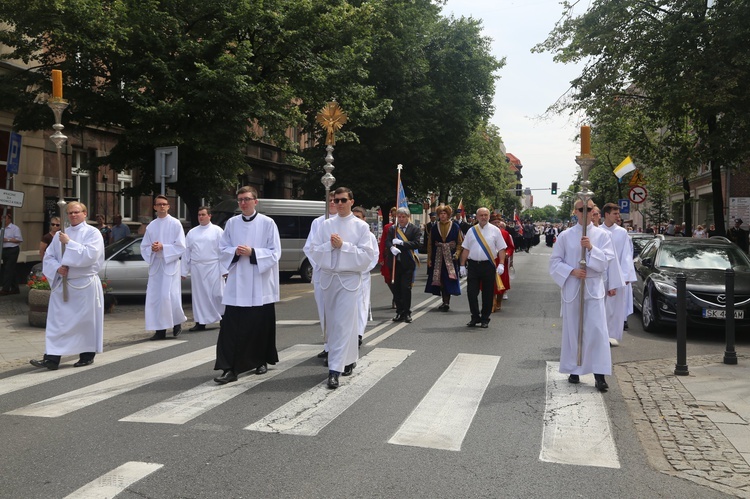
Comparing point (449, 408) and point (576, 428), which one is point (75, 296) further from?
point (576, 428)

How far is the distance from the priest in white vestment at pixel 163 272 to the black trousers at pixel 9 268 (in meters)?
6.92

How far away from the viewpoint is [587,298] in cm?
728

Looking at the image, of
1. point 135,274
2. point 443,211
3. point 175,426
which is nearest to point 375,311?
point 443,211

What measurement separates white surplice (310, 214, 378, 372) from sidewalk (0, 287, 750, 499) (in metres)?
2.69

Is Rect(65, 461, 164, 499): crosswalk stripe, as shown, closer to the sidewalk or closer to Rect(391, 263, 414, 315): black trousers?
the sidewalk

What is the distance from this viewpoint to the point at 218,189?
1784 cm

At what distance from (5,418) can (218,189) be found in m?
12.4

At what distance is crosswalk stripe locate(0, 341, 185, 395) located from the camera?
23.4 ft

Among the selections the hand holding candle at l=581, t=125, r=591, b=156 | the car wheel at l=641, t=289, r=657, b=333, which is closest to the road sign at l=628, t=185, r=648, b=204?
the car wheel at l=641, t=289, r=657, b=333

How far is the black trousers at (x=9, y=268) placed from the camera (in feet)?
51.9

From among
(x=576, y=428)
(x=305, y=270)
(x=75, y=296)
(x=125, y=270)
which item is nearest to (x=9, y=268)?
(x=125, y=270)

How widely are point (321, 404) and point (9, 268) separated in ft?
39.9

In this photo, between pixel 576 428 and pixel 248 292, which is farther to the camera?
pixel 248 292

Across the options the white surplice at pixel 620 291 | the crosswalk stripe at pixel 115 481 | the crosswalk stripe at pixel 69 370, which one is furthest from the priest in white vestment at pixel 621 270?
the crosswalk stripe at pixel 115 481
